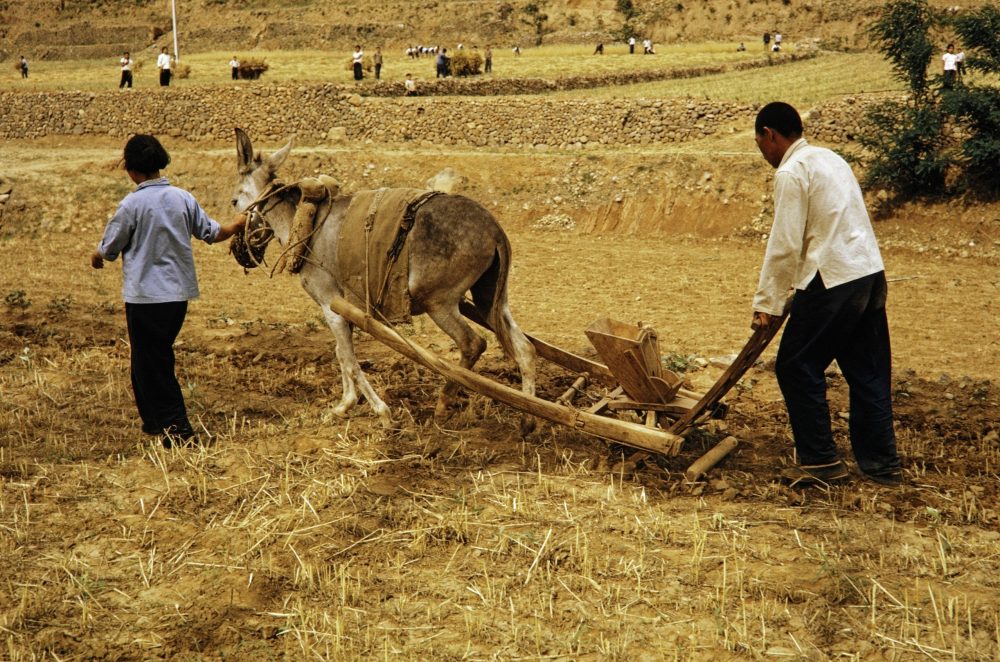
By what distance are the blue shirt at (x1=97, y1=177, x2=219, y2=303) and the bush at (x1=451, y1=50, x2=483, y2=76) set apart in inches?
1223

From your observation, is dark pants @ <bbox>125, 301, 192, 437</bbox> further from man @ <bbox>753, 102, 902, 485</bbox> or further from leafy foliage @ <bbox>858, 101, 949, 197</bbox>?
leafy foliage @ <bbox>858, 101, 949, 197</bbox>

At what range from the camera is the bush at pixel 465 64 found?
36250 mm

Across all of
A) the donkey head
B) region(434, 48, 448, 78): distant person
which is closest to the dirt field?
the donkey head

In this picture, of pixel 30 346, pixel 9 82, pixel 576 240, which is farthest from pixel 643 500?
pixel 9 82

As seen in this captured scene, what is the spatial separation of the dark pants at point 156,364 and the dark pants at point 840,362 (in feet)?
13.2

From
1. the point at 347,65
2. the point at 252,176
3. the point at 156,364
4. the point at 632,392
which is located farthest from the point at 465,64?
the point at 632,392

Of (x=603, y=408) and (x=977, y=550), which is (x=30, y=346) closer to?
(x=603, y=408)

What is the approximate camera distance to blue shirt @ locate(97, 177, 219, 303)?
6.42 m

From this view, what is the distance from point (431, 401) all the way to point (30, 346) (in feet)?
14.8

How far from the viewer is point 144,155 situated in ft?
21.0

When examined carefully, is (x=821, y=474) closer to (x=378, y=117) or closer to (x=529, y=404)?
(x=529, y=404)

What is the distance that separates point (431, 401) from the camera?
7.82m

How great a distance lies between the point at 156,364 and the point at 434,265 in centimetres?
205

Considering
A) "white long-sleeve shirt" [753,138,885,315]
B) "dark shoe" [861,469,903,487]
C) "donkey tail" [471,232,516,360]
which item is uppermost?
"white long-sleeve shirt" [753,138,885,315]
